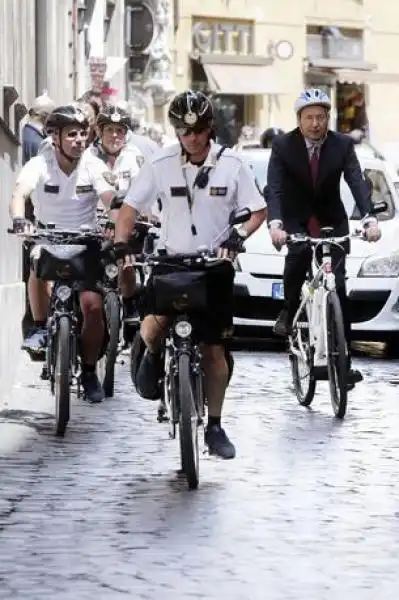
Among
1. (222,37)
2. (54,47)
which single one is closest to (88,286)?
(54,47)

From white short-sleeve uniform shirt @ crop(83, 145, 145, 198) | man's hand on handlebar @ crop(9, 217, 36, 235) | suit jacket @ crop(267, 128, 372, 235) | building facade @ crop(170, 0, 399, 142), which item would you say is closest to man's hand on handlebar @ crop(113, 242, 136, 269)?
man's hand on handlebar @ crop(9, 217, 36, 235)

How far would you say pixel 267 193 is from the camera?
12.7 meters

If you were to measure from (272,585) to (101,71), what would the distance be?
65.1ft

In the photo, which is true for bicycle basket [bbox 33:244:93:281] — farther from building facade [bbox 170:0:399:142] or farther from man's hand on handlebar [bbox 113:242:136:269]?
building facade [bbox 170:0:399:142]

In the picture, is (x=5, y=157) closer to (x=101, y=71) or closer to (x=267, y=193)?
(x=267, y=193)

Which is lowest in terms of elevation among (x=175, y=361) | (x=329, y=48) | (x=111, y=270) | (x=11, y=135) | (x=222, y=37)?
(x=175, y=361)

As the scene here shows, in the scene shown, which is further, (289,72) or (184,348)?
(289,72)

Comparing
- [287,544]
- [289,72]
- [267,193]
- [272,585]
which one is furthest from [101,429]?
[289,72]

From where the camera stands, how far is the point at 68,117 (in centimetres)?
1204

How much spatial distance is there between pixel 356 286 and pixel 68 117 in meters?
5.03

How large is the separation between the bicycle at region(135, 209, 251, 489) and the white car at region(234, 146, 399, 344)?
22.8 feet

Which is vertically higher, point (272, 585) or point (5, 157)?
point (5, 157)

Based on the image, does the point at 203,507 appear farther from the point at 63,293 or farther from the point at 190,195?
the point at 63,293

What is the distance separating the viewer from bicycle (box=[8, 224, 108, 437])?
37.8ft
